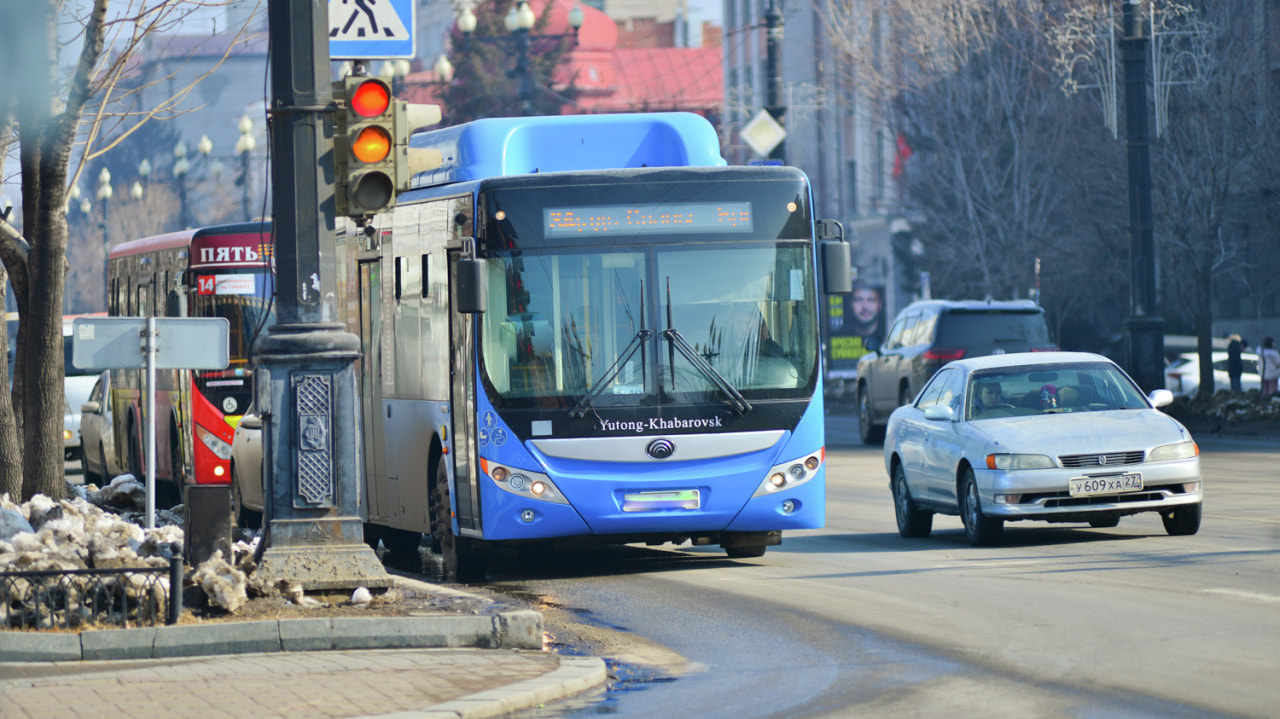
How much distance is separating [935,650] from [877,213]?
52665mm

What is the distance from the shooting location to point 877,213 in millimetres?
61562

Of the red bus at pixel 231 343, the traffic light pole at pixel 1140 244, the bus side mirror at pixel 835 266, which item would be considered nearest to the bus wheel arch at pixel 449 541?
the bus side mirror at pixel 835 266

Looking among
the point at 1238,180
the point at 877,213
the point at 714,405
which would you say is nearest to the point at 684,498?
the point at 714,405

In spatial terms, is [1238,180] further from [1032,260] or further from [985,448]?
[985,448]

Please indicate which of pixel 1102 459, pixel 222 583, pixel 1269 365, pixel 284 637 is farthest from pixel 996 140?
pixel 284 637

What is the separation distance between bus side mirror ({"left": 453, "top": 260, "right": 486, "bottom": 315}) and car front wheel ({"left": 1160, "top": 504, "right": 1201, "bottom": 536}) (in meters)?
5.35

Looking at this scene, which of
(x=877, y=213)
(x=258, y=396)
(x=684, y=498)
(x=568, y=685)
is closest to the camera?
(x=568, y=685)

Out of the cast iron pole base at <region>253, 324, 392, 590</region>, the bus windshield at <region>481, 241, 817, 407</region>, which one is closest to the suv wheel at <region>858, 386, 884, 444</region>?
the bus windshield at <region>481, 241, 817, 407</region>

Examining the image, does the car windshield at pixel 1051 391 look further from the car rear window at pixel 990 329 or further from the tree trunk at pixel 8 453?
the car rear window at pixel 990 329

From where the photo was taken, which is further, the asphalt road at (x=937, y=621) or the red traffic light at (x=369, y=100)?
the red traffic light at (x=369, y=100)

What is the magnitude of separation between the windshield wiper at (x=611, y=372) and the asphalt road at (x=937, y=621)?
1.16 meters

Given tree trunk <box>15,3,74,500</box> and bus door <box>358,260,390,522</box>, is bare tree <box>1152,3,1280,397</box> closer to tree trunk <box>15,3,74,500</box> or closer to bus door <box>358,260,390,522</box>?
bus door <box>358,260,390,522</box>

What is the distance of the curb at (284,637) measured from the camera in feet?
30.1

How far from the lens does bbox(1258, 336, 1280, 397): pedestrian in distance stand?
34.7 meters
